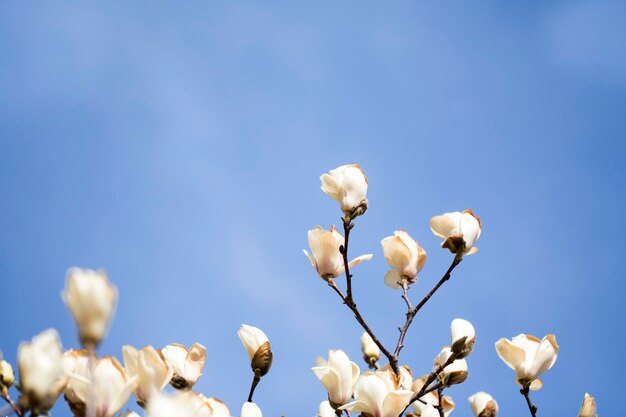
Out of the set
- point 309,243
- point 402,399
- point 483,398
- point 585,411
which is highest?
point 309,243

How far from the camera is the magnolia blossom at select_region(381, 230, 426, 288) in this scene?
2.51 meters

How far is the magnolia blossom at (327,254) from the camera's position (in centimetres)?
246

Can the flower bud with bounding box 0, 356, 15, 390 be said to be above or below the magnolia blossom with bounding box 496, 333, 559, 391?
below

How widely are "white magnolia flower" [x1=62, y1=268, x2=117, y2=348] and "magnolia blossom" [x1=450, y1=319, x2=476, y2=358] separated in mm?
1484

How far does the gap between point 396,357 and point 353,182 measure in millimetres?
683

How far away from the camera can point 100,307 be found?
968 mm

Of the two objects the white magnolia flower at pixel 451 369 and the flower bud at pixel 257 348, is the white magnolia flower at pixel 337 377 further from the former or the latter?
the white magnolia flower at pixel 451 369

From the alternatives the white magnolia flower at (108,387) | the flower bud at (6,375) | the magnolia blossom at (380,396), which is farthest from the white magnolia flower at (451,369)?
the flower bud at (6,375)

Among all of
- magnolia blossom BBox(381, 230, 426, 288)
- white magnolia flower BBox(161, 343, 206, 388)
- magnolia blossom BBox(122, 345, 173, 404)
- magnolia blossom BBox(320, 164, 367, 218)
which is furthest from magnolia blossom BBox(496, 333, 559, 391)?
magnolia blossom BBox(122, 345, 173, 404)

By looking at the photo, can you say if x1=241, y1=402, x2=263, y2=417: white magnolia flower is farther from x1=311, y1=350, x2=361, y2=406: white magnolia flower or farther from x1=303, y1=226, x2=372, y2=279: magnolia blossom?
x1=303, y1=226, x2=372, y2=279: magnolia blossom

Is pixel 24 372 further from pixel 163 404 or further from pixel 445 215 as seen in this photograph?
pixel 445 215

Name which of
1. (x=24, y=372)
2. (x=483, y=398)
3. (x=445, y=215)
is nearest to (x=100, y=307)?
(x=24, y=372)

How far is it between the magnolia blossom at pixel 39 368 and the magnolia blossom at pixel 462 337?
151 centimetres

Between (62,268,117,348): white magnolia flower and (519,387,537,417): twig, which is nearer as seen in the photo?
(62,268,117,348): white magnolia flower
